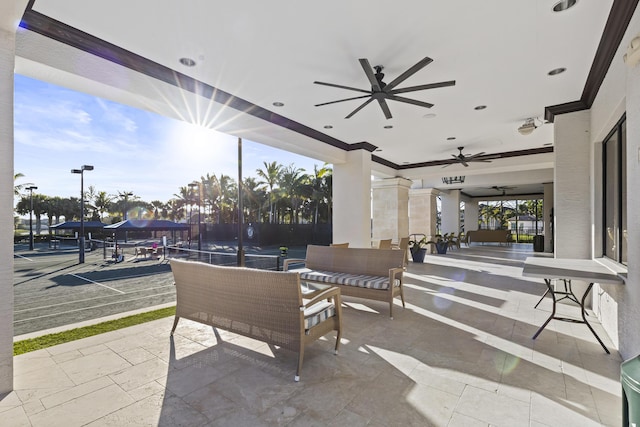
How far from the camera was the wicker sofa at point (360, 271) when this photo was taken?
4082mm

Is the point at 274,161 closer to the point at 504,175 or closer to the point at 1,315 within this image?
the point at 504,175

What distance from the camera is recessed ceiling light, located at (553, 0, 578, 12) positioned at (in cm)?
265

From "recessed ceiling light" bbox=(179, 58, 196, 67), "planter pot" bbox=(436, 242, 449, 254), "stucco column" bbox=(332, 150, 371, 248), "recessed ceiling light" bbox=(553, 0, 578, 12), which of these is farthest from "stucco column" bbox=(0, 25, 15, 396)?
"planter pot" bbox=(436, 242, 449, 254)

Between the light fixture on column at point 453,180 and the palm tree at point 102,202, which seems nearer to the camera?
the light fixture on column at point 453,180

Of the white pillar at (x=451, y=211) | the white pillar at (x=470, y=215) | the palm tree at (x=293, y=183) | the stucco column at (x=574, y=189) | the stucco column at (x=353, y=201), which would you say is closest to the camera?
the stucco column at (x=574, y=189)

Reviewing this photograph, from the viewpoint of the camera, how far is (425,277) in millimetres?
6750

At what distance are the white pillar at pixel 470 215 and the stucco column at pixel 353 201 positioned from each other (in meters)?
13.0

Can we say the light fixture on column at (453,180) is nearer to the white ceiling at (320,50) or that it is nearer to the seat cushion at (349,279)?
the white ceiling at (320,50)

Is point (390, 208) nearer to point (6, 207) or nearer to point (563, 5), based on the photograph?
point (563, 5)

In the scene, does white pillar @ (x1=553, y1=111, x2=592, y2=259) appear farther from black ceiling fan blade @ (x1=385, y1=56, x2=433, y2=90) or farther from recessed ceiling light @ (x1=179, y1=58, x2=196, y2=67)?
recessed ceiling light @ (x1=179, y1=58, x2=196, y2=67)

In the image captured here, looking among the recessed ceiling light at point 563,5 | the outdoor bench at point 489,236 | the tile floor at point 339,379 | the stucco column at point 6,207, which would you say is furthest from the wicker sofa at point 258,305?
the outdoor bench at point 489,236

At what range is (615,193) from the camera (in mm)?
3662

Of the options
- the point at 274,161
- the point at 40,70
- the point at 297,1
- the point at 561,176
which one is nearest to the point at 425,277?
the point at 561,176

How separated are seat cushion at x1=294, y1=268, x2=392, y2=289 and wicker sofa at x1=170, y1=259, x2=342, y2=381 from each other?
4.27 ft
